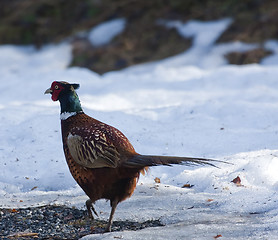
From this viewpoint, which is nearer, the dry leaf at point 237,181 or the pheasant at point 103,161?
the pheasant at point 103,161

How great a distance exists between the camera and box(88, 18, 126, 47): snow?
13492mm

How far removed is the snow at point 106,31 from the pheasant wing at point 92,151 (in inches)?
368

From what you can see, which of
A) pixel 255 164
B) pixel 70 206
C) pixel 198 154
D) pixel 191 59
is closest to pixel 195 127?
pixel 198 154

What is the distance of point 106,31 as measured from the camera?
13766 mm

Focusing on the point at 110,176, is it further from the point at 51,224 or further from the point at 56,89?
the point at 56,89

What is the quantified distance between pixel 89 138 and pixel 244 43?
8.50 meters

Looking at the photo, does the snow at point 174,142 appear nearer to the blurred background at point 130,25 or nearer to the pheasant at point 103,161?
the pheasant at point 103,161

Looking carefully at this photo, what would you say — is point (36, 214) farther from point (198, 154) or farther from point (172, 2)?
point (172, 2)

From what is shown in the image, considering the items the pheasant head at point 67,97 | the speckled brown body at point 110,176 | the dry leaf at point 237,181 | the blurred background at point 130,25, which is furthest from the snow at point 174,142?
the blurred background at point 130,25

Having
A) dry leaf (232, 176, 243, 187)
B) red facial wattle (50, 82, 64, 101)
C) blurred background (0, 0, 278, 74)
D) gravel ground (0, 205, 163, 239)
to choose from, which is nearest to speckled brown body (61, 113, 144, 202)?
gravel ground (0, 205, 163, 239)

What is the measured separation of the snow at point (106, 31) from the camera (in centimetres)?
1349

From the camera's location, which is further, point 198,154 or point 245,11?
point 245,11

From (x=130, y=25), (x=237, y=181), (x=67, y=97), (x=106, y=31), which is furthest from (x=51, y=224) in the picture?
(x=130, y=25)

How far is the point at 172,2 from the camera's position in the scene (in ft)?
→ 46.5
